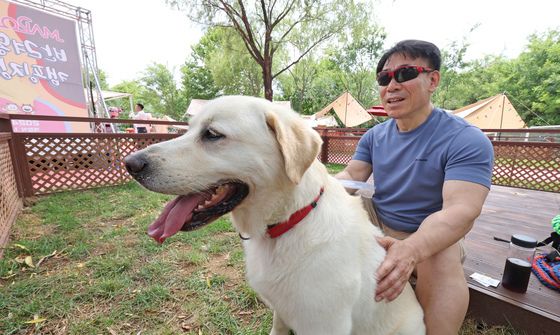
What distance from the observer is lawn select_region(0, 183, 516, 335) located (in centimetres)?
193

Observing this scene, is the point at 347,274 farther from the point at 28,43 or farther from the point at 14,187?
the point at 28,43

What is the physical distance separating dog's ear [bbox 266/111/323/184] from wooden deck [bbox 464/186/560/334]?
1746 millimetres

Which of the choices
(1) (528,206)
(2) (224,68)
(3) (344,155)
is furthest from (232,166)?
(2) (224,68)

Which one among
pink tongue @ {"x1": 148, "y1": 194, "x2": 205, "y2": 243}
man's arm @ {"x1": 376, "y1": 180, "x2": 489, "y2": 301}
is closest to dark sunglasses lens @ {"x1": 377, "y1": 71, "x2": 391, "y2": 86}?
man's arm @ {"x1": 376, "y1": 180, "x2": 489, "y2": 301}

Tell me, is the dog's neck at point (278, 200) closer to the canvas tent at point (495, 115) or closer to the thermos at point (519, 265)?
the thermos at point (519, 265)

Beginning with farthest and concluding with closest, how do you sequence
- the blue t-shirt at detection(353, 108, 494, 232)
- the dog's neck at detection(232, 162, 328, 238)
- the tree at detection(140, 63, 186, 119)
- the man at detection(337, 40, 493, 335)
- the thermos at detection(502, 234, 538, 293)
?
the tree at detection(140, 63, 186, 119) < the thermos at detection(502, 234, 538, 293) < the blue t-shirt at detection(353, 108, 494, 232) < the man at detection(337, 40, 493, 335) < the dog's neck at detection(232, 162, 328, 238)

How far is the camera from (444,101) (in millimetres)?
24203

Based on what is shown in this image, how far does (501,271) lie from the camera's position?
213 cm

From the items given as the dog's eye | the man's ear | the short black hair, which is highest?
the short black hair

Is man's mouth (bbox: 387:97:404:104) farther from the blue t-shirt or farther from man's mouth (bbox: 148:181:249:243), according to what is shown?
man's mouth (bbox: 148:181:249:243)

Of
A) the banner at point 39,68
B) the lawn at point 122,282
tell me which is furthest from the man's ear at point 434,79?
the banner at point 39,68

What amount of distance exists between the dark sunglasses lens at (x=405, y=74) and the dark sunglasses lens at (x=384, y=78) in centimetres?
6

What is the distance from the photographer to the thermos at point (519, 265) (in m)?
1.83

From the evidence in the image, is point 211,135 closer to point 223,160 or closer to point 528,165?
point 223,160
